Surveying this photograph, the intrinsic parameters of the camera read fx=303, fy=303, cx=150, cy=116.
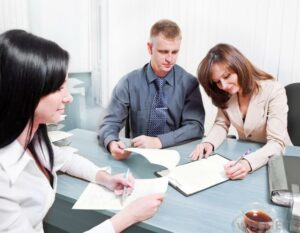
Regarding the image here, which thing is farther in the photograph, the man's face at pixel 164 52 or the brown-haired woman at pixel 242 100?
the man's face at pixel 164 52

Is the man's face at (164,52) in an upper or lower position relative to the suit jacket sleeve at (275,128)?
upper

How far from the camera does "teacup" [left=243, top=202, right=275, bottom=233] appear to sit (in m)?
0.87

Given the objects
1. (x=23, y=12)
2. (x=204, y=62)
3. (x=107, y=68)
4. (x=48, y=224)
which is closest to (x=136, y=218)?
(x=48, y=224)

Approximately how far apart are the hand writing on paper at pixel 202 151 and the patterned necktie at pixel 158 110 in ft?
1.25

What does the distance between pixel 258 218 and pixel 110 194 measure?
1.67 ft

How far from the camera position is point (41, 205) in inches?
35.6

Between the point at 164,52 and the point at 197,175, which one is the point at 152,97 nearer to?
the point at 164,52

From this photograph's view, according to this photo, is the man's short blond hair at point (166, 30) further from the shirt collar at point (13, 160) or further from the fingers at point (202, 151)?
the shirt collar at point (13, 160)

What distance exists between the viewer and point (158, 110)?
1.79 m

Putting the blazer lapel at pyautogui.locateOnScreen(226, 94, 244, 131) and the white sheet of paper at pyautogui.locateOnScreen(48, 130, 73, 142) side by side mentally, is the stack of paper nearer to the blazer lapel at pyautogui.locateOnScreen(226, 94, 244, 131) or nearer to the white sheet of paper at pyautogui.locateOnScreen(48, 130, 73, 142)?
the white sheet of paper at pyautogui.locateOnScreen(48, 130, 73, 142)

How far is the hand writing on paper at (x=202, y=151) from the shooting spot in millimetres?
1412

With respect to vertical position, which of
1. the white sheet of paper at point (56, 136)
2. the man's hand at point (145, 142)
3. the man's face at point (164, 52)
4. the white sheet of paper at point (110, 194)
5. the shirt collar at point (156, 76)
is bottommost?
the white sheet of paper at point (110, 194)

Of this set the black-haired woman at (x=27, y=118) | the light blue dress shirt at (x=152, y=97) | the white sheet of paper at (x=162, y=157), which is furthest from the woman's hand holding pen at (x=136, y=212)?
the light blue dress shirt at (x=152, y=97)

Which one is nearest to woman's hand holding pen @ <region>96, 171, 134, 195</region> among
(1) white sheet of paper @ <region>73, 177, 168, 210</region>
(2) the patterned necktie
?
(1) white sheet of paper @ <region>73, 177, 168, 210</region>
